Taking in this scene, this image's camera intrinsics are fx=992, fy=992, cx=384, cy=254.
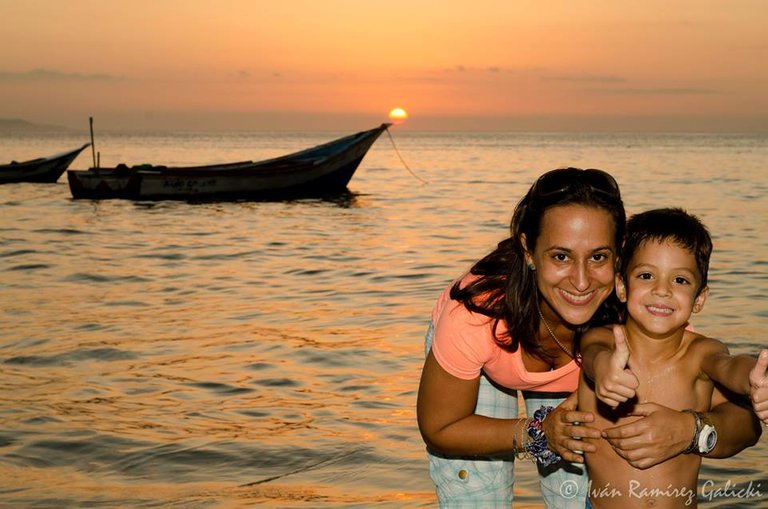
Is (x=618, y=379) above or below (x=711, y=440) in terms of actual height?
above

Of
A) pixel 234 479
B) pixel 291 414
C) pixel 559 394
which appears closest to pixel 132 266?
pixel 291 414

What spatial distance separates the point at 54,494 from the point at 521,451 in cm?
378

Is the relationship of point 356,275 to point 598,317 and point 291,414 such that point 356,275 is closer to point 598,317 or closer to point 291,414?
point 291,414

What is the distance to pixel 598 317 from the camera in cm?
390

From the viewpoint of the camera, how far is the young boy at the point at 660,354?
3553 mm

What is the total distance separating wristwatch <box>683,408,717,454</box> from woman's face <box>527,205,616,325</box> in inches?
21.4

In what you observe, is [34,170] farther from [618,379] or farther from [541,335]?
[618,379]

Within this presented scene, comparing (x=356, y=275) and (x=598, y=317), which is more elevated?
(x=598, y=317)

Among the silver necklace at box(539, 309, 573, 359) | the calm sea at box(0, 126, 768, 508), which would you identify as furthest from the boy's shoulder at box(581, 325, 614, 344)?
the calm sea at box(0, 126, 768, 508)

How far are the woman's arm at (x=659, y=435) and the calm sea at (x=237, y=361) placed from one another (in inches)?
111

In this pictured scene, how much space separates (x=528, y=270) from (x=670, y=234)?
0.55 meters

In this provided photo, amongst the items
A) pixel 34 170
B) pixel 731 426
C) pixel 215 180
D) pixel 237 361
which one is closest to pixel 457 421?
pixel 731 426

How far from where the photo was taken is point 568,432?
11.4 feet

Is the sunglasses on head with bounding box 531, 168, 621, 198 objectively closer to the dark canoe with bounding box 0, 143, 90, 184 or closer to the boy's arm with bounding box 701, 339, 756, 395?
the boy's arm with bounding box 701, 339, 756, 395
